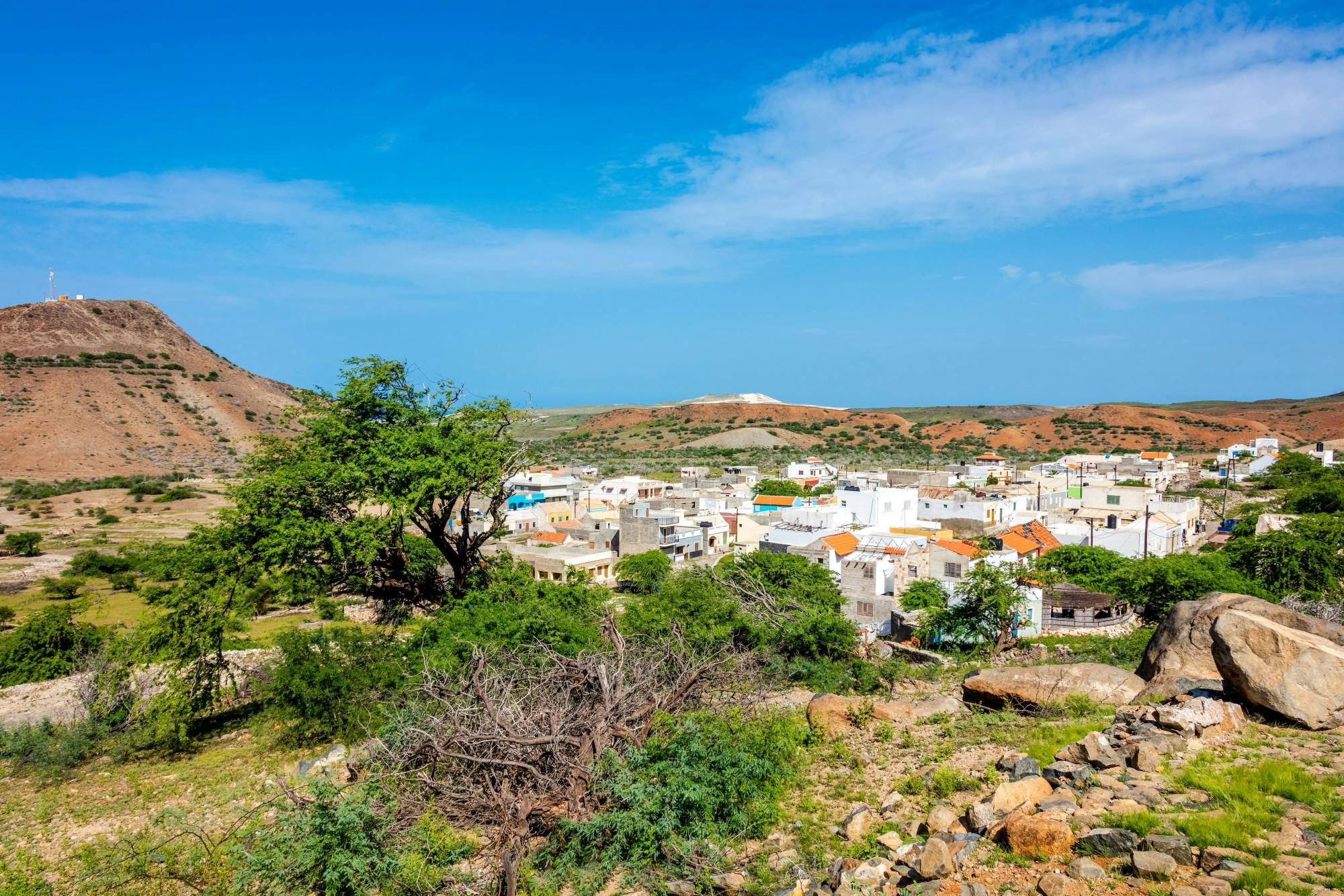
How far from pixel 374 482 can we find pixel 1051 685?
14.2 m

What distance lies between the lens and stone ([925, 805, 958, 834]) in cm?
734

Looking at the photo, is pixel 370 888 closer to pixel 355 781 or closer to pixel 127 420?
pixel 355 781

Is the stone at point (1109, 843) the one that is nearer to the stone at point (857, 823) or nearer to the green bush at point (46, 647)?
the stone at point (857, 823)

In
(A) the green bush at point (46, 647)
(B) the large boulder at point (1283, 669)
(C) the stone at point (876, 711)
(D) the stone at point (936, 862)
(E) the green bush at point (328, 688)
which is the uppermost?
(B) the large boulder at point (1283, 669)

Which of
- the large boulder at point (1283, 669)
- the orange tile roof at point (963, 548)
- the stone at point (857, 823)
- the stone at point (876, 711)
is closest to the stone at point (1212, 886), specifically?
the stone at point (857, 823)

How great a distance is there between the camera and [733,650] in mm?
15828

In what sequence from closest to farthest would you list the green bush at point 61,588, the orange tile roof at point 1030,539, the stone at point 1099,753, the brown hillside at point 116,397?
the stone at point 1099,753
the orange tile roof at point 1030,539
the green bush at point 61,588
the brown hillside at point 116,397

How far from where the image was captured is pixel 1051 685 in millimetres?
12328

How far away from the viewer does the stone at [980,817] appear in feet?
23.3

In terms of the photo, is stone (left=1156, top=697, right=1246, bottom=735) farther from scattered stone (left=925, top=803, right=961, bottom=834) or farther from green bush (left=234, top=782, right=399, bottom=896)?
green bush (left=234, top=782, right=399, bottom=896)

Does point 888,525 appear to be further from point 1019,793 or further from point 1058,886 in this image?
point 1058,886

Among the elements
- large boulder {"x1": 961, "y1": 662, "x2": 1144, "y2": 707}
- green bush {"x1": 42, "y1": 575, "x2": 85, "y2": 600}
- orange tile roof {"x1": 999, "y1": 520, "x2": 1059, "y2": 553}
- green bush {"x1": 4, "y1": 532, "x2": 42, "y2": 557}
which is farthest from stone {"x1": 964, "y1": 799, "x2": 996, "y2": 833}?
green bush {"x1": 4, "y1": 532, "x2": 42, "y2": 557}

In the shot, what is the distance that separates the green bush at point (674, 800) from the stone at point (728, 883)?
1.73 ft

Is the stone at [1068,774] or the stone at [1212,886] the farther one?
the stone at [1068,774]
